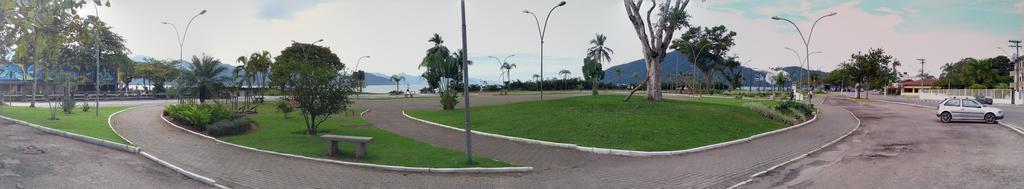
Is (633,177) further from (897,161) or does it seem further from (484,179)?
(897,161)

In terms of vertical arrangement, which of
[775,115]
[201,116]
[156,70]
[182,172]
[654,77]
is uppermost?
[156,70]

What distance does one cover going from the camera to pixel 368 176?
40.4ft

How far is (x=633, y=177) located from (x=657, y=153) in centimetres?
365

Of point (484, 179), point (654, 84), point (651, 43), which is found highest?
point (651, 43)

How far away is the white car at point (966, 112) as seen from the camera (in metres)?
26.5

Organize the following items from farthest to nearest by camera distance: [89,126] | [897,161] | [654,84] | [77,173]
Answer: [654,84], [89,126], [897,161], [77,173]

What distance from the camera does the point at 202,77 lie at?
3003cm

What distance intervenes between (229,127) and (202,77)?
12.1 m

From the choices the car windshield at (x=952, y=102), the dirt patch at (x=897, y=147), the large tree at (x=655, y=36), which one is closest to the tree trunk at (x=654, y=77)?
the large tree at (x=655, y=36)

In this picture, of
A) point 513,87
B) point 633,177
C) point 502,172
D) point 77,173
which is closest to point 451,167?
point 502,172

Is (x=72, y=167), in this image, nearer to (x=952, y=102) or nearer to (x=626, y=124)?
(x=626, y=124)

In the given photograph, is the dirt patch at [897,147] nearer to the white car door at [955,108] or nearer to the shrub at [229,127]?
the white car door at [955,108]

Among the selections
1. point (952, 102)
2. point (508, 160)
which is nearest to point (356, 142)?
point (508, 160)


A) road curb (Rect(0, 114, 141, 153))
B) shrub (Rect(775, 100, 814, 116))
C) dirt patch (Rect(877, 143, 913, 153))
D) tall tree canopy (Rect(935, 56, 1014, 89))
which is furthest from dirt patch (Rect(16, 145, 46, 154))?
tall tree canopy (Rect(935, 56, 1014, 89))
